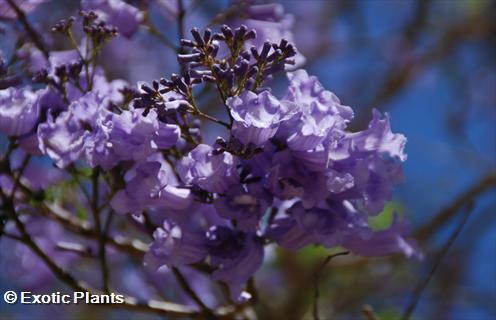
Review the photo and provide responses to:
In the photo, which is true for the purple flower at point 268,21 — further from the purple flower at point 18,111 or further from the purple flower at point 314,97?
the purple flower at point 18,111

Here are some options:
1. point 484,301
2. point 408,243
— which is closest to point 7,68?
point 408,243

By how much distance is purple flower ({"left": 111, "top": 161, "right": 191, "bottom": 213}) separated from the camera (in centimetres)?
158

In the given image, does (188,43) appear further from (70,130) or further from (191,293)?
(191,293)

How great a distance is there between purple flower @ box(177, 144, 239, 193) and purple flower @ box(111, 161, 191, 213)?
51 mm

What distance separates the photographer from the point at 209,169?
5.06ft

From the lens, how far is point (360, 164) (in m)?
1.60

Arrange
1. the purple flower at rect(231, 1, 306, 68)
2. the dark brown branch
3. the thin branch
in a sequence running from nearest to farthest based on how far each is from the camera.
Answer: the thin branch < the purple flower at rect(231, 1, 306, 68) < the dark brown branch

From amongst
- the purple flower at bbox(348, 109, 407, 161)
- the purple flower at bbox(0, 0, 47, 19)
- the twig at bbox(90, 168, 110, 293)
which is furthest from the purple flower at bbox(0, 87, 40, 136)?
the purple flower at bbox(348, 109, 407, 161)

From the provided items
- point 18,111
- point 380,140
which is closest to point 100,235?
point 18,111

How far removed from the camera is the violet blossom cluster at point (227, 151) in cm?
152

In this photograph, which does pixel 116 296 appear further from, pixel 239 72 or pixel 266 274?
pixel 266 274

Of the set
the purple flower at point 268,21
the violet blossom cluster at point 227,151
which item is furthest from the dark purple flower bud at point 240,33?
the purple flower at point 268,21

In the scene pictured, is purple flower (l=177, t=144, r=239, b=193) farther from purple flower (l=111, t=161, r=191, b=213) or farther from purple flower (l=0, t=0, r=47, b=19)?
purple flower (l=0, t=0, r=47, b=19)

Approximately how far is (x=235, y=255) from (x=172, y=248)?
14 centimetres
